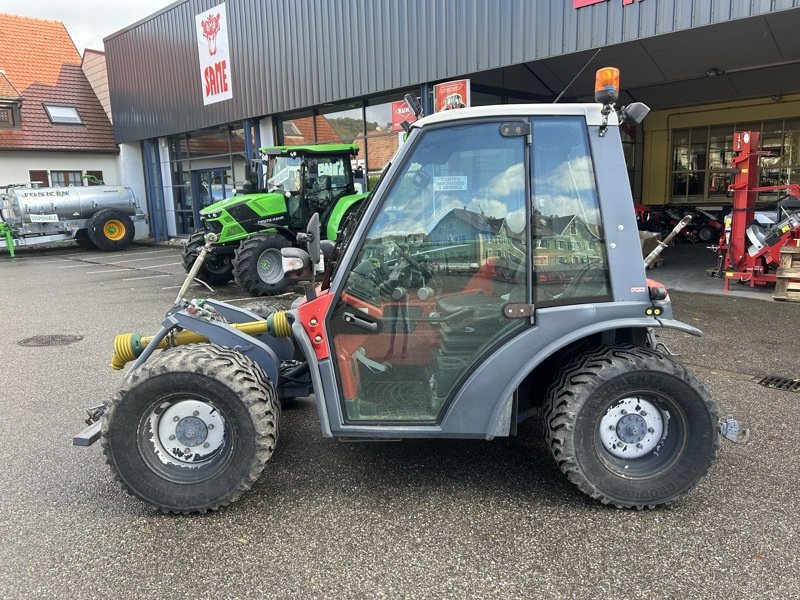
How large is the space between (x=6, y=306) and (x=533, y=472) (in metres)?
9.88

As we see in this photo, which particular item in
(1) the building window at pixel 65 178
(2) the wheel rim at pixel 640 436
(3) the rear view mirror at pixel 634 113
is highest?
(1) the building window at pixel 65 178

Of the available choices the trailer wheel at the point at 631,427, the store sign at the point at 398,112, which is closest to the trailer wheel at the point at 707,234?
the store sign at the point at 398,112

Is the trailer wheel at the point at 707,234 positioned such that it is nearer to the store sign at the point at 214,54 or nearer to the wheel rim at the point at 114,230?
the store sign at the point at 214,54

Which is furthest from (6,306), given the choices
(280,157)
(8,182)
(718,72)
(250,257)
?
(718,72)

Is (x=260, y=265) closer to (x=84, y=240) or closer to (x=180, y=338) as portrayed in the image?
(x=180, y=338)

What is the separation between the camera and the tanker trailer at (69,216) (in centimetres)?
1803

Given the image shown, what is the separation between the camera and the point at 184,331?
3629 millimetres

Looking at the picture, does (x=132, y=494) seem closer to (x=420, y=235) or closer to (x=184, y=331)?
(x=184, y=331)

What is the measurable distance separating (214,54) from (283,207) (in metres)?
8.98

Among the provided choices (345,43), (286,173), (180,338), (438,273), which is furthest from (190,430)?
(345,43)

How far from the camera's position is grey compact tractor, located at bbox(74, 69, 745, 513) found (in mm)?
2980

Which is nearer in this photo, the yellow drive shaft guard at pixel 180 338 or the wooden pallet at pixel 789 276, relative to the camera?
the yellow drive shaft guard at pixel 180 338

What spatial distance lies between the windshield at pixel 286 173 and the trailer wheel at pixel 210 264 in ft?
5.48

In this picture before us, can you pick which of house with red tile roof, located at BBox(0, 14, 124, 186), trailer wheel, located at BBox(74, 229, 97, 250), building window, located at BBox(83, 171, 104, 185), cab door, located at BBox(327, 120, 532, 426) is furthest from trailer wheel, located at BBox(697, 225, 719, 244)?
building window, located at BBox(83, 171, 104, 185)
